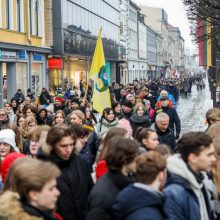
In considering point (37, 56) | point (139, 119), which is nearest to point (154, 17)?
point (37, 56)

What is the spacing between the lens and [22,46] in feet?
102

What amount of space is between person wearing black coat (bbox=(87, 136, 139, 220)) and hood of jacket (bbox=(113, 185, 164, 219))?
0.26m

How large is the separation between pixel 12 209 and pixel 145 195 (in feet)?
3.16

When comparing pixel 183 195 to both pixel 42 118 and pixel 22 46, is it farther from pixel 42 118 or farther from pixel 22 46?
pixel 22 46

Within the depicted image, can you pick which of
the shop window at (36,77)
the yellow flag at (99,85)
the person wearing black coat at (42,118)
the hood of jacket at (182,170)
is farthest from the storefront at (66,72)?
the hood of jacket at (182,170)

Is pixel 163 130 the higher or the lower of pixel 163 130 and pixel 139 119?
the lower

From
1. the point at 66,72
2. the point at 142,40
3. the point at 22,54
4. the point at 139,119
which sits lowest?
the point at 139,119

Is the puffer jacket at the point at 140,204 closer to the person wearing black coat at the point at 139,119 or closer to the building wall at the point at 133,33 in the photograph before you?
the person wearing black coat at the point at 139,119

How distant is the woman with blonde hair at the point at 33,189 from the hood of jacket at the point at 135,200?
19.9 inches

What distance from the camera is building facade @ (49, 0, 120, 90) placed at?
3716 centimetres

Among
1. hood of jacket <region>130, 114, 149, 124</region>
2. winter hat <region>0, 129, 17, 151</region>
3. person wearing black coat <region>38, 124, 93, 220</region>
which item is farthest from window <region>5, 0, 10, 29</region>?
person wearing black coat <region>38, 124, 93, 220</region>

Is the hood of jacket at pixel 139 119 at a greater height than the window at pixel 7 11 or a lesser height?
lesser

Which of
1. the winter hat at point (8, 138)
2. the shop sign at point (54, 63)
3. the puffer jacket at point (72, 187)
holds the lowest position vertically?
the puffer jacket at point (72, 187)

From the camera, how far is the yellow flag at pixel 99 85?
557 inches
